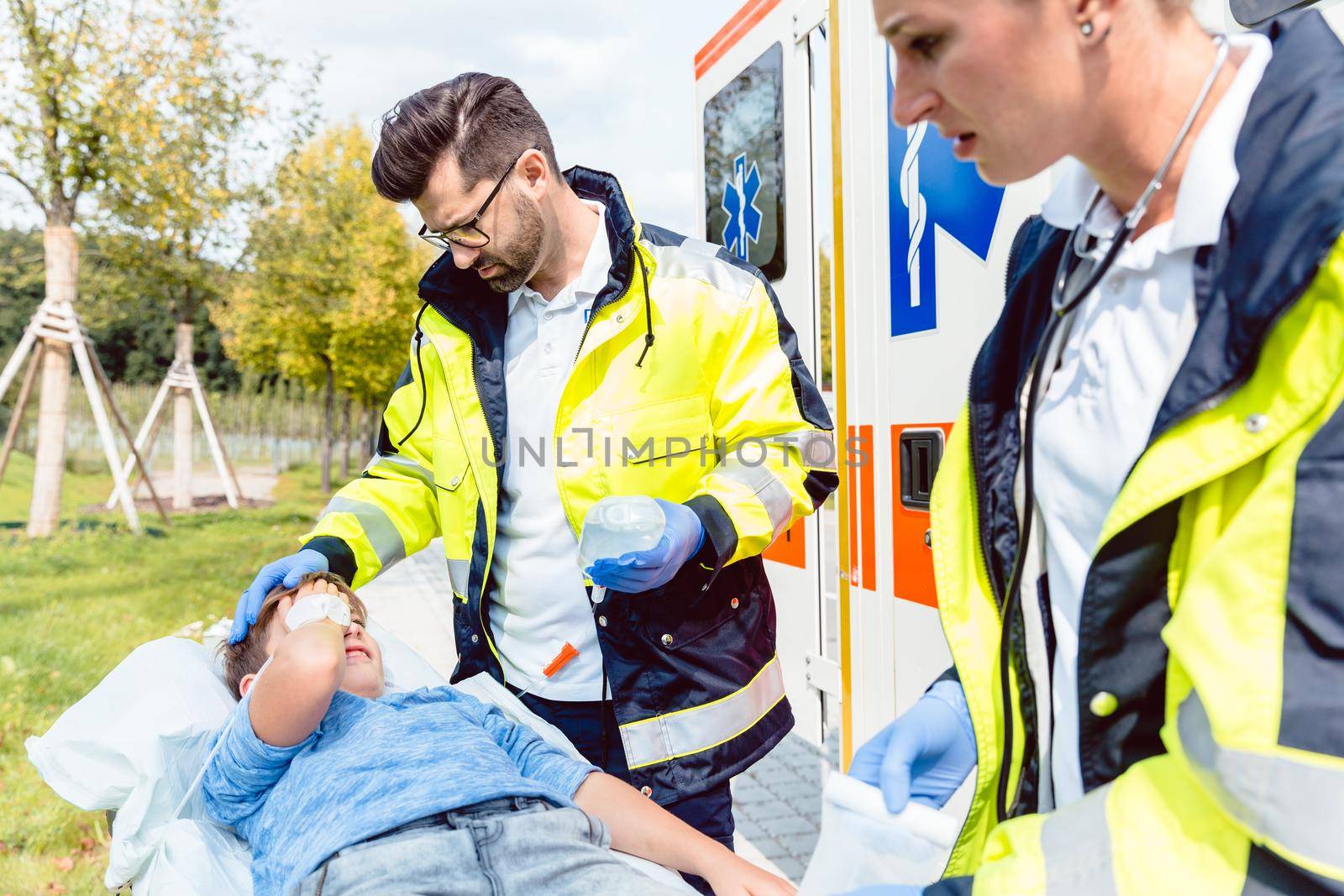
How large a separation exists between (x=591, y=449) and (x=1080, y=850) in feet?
4.49

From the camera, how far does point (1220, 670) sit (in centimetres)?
81

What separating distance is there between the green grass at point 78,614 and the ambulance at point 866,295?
271cm

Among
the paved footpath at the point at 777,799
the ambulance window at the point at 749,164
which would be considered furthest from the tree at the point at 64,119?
the ambulance window at the point at 749,164

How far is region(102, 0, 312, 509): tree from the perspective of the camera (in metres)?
9.19

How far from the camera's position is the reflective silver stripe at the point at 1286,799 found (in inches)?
30.2

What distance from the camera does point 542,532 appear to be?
2186mm

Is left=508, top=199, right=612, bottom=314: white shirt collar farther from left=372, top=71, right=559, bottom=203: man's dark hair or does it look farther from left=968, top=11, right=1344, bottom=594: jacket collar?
left=968, top=11, right=1344, bottom=594: jacket collar

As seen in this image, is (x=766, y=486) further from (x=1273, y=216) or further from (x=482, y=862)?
(x=1273, y=216)

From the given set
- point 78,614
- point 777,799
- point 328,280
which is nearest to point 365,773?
point 777,799

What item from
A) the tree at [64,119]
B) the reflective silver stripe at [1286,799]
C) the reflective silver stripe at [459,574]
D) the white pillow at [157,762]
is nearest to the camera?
the reflective silver stripe at [1286,799]

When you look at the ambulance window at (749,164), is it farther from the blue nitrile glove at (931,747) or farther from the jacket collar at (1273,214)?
the jacket collar at (1273,214)

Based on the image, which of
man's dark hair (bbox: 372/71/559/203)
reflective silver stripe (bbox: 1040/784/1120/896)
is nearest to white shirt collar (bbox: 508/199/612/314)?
man's dark hair (bbox: 372/71/559/203)

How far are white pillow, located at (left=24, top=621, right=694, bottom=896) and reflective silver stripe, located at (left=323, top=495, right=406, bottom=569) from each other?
1.23 feet

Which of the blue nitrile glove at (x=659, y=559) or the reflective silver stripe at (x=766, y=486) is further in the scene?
the reflective silver stripe at (x=766, y=486)
